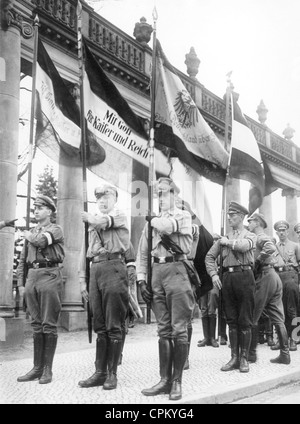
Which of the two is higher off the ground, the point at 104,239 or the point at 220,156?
the point at 220,156

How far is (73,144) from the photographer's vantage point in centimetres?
665

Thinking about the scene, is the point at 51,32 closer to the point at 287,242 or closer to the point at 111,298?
the point at 287,242

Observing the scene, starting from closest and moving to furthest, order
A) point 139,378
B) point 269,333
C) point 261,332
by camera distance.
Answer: point 139,378
point 269,333
point 261,332

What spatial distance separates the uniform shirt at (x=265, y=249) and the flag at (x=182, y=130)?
1075 mm

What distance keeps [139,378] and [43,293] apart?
1385mm

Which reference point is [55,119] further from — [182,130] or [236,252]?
[236,252]

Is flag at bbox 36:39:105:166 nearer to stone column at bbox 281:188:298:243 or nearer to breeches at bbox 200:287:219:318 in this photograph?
breeches at bbox 200:287:219:318

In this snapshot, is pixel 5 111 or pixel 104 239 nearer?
pixel 104 239

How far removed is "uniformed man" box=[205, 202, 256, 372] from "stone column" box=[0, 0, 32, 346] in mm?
3646

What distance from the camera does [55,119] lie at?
21.1 feet

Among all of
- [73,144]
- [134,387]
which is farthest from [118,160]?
[134,387]

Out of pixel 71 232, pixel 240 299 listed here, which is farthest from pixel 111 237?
pixel 71 232

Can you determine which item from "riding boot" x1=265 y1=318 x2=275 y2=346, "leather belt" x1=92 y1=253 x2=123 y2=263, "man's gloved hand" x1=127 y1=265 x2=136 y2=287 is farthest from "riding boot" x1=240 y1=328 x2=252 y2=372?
"riding boot" x1=265 y1=318 x2=275 y2=346

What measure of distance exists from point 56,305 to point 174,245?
1.41 m
